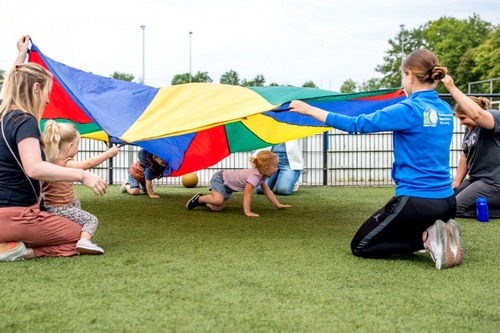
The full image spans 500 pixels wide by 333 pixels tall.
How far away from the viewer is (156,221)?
477cm

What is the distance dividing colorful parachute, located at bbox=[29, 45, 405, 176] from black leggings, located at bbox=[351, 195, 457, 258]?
98cm

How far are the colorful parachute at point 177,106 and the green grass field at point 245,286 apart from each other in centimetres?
76

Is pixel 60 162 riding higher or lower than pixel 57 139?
lower

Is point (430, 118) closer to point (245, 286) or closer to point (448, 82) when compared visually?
point (448, 82)

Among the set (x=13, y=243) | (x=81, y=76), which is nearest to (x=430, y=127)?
(x=13, y=243)

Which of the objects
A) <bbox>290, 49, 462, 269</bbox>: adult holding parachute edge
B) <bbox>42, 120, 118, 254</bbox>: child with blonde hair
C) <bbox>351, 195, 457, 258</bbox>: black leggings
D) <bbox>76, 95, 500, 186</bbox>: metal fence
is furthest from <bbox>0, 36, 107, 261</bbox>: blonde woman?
<bbox>76, 95, 500, 186</bbox>: metal fence

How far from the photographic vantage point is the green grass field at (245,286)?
216cm

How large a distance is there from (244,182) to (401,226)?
2.22 metres

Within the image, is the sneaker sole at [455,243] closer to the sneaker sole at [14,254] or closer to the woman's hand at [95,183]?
the woman's hand at [95,183]

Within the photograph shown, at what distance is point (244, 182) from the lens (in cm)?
528

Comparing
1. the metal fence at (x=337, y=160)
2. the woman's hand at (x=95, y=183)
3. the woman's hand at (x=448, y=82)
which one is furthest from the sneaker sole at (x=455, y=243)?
the metal fence at (x=337, y=160)

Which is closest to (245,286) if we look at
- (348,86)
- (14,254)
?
(14,254)

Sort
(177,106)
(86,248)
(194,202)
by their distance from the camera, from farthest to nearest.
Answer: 1. (194,202)
2. (177,106)
3. (86,248)

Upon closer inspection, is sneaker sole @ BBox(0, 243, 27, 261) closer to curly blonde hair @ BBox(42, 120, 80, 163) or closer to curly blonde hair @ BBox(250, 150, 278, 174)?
curly blonde hair @ BBox(42, 120, 80, 163)
